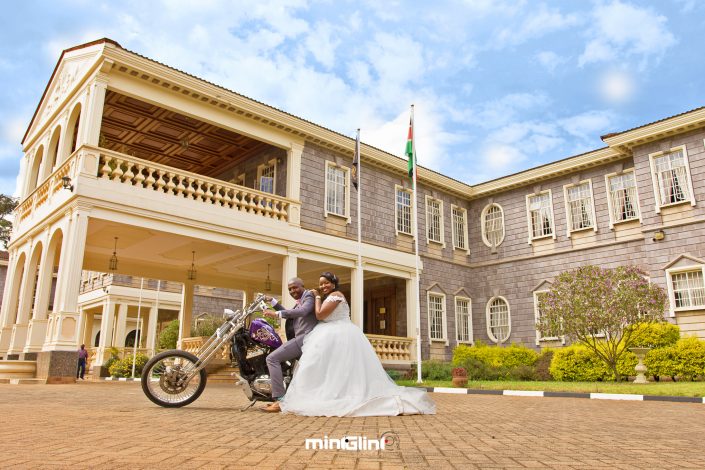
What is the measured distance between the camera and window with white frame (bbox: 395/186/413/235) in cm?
2022

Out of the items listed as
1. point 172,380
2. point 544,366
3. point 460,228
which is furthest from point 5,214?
point 172,380

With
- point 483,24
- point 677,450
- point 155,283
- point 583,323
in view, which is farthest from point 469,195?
point 677,450

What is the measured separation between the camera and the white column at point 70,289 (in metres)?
11.4

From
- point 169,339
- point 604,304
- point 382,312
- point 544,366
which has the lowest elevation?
point 544,366

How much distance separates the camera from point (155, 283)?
2878cm

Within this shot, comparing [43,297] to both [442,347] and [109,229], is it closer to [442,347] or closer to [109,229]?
[109,229]

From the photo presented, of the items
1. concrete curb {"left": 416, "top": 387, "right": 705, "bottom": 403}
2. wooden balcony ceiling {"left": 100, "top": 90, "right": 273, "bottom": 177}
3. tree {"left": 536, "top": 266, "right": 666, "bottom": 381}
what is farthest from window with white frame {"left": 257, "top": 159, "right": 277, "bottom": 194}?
tree {"left": 536, "top": 266, "right": 666, "bottom": 381}

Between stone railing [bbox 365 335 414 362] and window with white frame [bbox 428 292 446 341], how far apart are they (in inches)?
62.8

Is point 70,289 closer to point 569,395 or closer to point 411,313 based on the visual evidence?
point 569,395

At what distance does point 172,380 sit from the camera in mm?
6371

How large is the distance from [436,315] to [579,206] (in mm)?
6628

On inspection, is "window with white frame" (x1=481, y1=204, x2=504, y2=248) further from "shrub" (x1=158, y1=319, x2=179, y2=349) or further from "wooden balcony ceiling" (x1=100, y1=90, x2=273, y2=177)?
"shrub" (x1=158, y1=319, x2=179, y2=349)

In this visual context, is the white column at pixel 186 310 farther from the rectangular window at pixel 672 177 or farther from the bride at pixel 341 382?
the rectangular window at pixel 672 177

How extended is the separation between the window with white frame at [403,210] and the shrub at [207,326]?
908 centimetres
